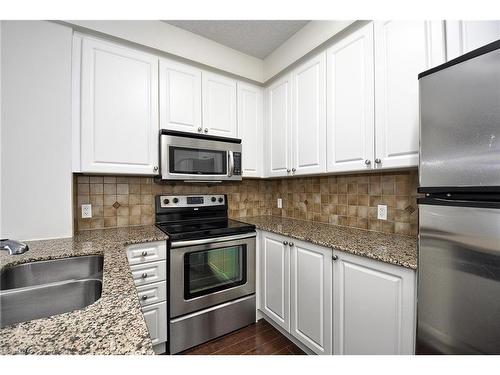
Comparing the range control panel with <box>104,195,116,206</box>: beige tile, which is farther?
the range control panel

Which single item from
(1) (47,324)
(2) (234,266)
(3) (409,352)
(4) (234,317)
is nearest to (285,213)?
(2) (234,266)

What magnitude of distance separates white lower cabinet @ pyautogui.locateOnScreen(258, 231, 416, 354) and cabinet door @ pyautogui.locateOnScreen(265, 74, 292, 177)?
0.67 metres

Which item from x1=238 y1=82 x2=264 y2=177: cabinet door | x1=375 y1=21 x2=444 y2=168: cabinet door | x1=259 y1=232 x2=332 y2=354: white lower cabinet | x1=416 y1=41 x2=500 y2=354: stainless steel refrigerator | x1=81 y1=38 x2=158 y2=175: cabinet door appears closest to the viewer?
x1=416 y1=41 x2=500 y2=354: stainless steel refrigerator

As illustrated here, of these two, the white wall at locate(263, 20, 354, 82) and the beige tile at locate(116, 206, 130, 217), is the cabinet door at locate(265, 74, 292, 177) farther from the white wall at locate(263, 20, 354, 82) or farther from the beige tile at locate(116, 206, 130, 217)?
the beige tile at locate(116, 206, 130, 217)

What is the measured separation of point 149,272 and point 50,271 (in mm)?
523

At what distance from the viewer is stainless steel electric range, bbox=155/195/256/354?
1.57m

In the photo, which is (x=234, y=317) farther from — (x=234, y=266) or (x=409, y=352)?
(x=409, y=352)

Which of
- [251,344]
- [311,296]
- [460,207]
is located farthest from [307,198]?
[460,207]

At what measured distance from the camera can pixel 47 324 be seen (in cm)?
57

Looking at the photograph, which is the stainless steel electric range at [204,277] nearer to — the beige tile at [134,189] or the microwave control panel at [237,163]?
the beige tile at [134,189]

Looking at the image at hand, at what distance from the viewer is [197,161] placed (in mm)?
1902

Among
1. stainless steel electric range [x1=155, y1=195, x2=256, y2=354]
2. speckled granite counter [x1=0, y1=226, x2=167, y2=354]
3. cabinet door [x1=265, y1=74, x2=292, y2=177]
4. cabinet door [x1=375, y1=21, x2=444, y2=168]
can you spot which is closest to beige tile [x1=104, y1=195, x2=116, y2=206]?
stainless steel electric range [x1=155, y1=195, x2=256, y2=354]
